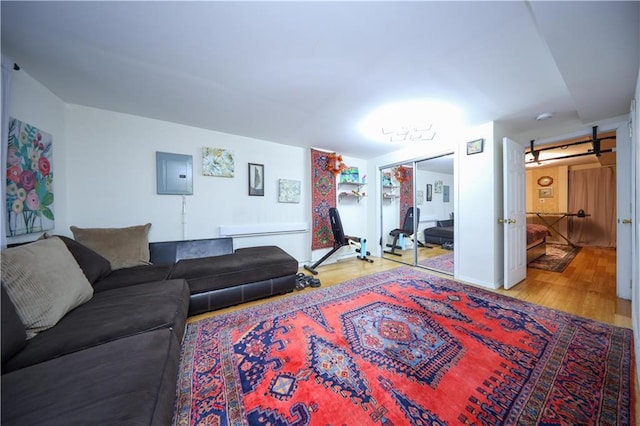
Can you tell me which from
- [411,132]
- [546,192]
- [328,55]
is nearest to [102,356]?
[328,55]

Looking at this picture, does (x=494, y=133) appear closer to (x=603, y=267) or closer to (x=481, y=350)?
(x=481, y=350)

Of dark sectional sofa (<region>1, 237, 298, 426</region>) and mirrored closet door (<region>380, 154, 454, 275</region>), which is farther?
mirrored closet door (<region>380, 154, 454, 275</region>)

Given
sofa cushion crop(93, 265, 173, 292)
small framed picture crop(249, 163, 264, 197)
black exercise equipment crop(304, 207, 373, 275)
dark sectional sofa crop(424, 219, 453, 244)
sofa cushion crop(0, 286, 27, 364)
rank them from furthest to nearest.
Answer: dark sectional sofa crop(424, 219, 453, 244) < black exercise equipment crop(304, 207, 373, 275) < small framed picture crop(249, 163, 264, 197) < sofa cushion crop(93, 265, 173, 292) < sofa cushion crop(0, 286, 27, 364)

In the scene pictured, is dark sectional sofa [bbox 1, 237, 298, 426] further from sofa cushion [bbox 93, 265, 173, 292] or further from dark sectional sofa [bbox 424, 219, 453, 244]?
dark sectional sofa [bbox 424, 219, 453, 244]

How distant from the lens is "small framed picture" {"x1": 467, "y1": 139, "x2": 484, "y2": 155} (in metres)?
2.73

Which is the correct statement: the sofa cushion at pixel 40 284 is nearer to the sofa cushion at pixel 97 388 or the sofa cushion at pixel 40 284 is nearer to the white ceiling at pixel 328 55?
the sofa cushion at pixel 97 388

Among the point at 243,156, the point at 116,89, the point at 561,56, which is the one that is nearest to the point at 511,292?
the point at 561,56

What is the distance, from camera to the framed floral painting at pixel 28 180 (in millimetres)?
1582

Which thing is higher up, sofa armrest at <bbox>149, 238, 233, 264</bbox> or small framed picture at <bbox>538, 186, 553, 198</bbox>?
small framed picture at <bbox>538, 186, 553, 198</bbox>

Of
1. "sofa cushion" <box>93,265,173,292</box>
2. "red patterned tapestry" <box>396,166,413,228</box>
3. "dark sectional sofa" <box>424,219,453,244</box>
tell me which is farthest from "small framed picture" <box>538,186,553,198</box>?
"sofa cushion" <box>93,265,173,292</box>

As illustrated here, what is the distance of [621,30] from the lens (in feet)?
3.99

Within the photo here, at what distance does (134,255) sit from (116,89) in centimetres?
168

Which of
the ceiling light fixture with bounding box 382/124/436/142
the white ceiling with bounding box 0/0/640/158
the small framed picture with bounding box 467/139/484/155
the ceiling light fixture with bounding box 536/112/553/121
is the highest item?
the white ceiling with bounding box 0/0/640/158

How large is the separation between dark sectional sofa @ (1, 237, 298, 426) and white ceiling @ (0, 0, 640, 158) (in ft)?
5.09
